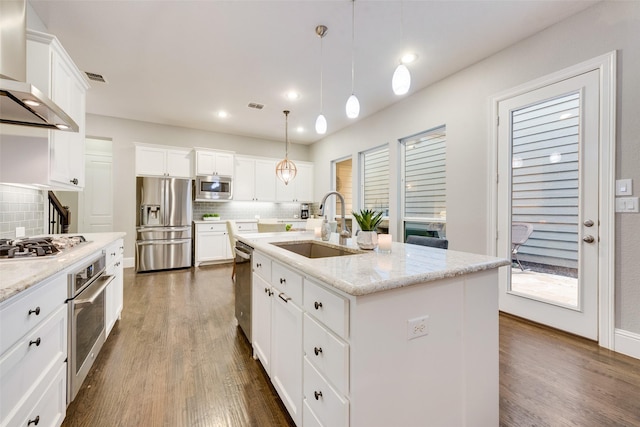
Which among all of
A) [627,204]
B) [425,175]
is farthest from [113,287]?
[627,204]

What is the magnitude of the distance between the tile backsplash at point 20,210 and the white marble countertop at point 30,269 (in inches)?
32.2

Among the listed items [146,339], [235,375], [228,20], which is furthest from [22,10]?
[235,375]

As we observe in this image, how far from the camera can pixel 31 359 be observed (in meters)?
1.12

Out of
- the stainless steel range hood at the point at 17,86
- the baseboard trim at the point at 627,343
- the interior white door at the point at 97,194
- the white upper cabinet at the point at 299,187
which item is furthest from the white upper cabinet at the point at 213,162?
the baseboard trim at the point at 627,343

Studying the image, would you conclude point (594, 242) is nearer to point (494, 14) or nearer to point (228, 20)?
point (494, 14)

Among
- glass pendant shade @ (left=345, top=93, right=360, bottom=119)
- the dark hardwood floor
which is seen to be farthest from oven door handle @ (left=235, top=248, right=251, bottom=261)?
glass pendant shade @ (left=345, top=93, right=360, bottom=119)

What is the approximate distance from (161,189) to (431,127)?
463cm

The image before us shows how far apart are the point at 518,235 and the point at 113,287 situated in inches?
155

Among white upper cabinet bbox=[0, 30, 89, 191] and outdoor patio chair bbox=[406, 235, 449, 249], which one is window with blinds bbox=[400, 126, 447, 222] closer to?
outdoor patio chair bbox=[406, 235, 449, 249]

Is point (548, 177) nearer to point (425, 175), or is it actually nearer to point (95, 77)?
point (425, 175)

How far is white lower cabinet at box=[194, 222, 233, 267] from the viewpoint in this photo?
529cm

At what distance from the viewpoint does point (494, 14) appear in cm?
236

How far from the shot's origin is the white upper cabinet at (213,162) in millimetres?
5371

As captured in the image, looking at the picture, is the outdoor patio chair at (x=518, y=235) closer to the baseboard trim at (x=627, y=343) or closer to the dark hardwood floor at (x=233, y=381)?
the dark hardwood floor at (x=233, y=381)
